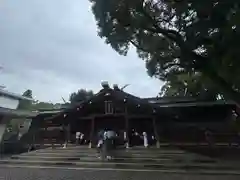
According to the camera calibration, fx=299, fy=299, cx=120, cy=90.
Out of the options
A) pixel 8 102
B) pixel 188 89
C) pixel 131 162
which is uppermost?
pixel 188 89

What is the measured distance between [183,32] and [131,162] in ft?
22.8

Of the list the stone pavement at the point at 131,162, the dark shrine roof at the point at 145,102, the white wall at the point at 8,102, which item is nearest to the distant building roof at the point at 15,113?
the white wall at the point at 8,102

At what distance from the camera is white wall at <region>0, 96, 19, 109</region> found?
25422 mm

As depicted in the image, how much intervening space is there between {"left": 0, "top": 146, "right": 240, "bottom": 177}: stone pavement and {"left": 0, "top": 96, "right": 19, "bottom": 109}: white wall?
8331 mm

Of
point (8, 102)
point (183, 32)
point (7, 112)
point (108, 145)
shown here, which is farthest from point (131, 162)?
point (8, 102)

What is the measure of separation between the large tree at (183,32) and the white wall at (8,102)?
15.4 meters

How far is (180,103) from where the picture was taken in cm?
2228

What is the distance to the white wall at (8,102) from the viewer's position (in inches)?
1001

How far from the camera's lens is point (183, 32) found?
40.4 ft

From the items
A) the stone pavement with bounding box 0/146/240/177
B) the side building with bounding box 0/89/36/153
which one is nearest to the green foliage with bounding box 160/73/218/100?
the stone pavement with bounding box 0/146/240/177

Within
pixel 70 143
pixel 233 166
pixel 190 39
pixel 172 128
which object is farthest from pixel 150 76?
pixel 70 143

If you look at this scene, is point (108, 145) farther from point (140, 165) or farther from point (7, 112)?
point (7, 112)

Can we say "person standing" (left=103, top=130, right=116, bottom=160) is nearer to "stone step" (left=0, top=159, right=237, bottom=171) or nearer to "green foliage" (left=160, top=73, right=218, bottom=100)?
"stone step" (left=0, top=159, right=237, bottom=171)

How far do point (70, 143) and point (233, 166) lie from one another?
1338 centimetres
